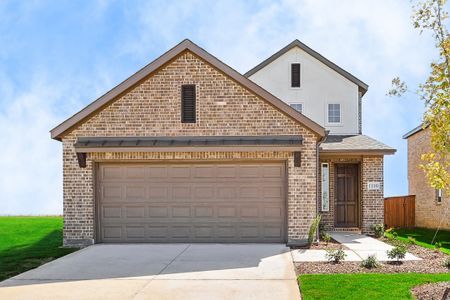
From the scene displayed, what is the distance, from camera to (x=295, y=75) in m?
21.9

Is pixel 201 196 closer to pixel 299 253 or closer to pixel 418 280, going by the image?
pixel 299 253

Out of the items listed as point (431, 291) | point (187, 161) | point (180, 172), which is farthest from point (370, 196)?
point (431, 291)

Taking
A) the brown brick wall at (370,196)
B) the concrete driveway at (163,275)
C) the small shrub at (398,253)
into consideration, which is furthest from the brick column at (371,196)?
the small shrub at (398,253)

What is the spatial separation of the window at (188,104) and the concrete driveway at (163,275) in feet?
12.7

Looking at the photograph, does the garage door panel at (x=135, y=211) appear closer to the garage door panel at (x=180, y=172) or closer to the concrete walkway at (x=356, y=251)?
the garage door panel at (x=180, y=172)

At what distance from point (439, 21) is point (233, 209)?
8.12 metres

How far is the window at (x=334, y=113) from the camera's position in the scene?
69.9 ft

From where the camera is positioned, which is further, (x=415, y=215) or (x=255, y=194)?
(x=415, y=215)

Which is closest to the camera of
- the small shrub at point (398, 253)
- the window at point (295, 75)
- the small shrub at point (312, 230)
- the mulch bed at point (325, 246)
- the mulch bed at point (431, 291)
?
the mulch bed at point (431, 291)

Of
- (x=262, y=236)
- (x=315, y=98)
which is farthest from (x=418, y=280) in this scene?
(x=315, y=98)

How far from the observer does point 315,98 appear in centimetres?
2153

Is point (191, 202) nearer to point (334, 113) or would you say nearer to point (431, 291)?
point (431, 291)

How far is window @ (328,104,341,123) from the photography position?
21297 millimetres

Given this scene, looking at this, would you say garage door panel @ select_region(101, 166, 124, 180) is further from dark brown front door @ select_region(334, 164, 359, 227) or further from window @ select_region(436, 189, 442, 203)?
window @ select_region(436, 189, 442, 203)
